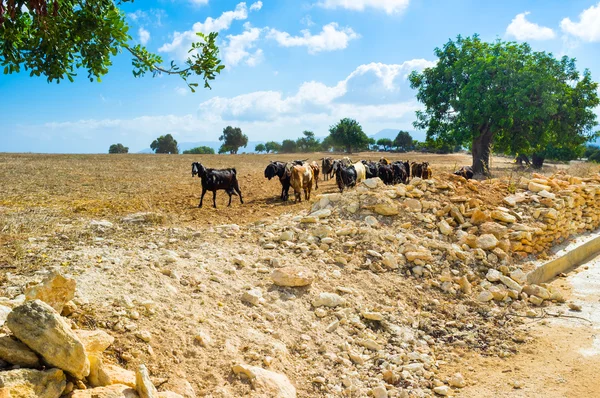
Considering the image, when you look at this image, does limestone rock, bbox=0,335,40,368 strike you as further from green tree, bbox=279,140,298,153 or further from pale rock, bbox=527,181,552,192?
green tree, bbox=279,140,298,153

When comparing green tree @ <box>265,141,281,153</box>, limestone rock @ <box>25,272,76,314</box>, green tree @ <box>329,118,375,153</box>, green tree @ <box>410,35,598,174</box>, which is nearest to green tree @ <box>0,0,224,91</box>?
limestone rock @ <box>25,272,76,314</box>

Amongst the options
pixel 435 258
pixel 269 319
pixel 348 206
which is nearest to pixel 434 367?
pixel 269 319

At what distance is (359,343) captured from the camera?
5090 mm

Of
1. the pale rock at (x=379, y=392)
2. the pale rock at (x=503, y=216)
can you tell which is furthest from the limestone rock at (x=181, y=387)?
the pale rock at (x=503, y=216)

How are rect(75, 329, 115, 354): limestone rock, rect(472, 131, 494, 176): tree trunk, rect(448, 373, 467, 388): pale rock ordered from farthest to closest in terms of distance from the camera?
rect(472, 131, 494, 176): tree trunk < rect(448, 373, 467, 388): pale rock < rect(75, 329, 115, 354): limestone rock

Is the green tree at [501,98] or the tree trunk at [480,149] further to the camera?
the tree trunk at [480,149]

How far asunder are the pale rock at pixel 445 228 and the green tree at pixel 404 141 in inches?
3013

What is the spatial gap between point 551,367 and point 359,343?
2.37 m

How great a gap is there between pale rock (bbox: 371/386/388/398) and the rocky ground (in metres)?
0.01

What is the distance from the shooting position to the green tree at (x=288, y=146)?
8144 cm

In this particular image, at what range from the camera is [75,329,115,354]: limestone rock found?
3.31 m

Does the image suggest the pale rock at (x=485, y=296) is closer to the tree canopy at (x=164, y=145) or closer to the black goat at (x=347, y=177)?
the black goat at (x=347, y=177)

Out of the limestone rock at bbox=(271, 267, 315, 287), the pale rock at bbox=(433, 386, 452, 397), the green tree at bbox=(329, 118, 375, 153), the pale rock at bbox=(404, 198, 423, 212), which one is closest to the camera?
the pale rock at bbox=(433, 386, 452, 397)

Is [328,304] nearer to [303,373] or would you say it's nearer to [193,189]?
[303,373]
